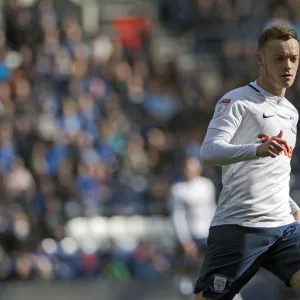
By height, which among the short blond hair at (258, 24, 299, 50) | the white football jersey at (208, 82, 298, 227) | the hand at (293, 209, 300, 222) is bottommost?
the hand at (293, 209, 300, 222)

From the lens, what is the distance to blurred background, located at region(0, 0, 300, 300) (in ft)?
37.2

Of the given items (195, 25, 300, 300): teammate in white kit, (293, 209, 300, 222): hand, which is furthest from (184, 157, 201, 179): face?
(195, 25, 300, 300): teammate in white kit

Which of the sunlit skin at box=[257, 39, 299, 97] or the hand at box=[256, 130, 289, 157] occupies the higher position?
the sunlit skin at box=[257, 39, 299, 97]

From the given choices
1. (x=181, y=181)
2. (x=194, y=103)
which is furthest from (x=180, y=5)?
(x=181, y=181)

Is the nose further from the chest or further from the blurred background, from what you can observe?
the blurred background

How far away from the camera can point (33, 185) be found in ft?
44.6

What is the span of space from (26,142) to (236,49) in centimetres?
398

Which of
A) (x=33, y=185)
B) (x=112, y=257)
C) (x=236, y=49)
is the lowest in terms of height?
(x=112, y=257)

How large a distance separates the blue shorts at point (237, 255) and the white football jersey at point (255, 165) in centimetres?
6

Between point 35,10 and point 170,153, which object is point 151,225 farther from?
point 35,10

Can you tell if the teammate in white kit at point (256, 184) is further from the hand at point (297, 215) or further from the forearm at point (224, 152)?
the hand at point (297, 215)

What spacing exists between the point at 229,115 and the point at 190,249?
A: 589 centimetres

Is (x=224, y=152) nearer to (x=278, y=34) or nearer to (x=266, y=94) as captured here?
(x=266, y=94)

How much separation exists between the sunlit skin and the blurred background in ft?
13.3
